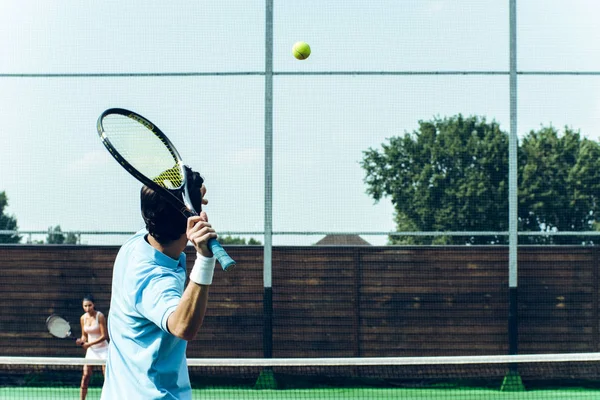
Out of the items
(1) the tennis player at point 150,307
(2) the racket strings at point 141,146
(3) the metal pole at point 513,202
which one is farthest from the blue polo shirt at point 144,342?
(3) the metal pole at point 513,202

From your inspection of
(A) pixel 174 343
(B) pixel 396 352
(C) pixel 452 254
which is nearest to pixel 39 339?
(B) pixel 396 352

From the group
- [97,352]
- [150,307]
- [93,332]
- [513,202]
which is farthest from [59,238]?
[150,307]

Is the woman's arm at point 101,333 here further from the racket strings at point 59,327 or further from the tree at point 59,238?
the tree at point 59,238

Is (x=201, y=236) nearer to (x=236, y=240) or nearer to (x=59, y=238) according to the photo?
(x=236, y=240)

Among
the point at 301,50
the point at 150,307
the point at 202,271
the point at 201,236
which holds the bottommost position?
the point at 150,307

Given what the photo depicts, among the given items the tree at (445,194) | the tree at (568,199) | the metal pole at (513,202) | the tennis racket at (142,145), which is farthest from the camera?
the tree at (568,199)

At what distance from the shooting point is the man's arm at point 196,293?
2.35m

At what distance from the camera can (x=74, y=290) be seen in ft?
34.1

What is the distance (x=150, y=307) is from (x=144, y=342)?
235 millimetres

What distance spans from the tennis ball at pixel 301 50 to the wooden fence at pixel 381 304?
93.2 inches

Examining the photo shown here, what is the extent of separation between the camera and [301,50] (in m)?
10.1

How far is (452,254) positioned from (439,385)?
1628 millimetres

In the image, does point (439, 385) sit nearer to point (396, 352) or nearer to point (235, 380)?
point (396, 352)

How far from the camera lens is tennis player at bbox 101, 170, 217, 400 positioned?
2.62m
